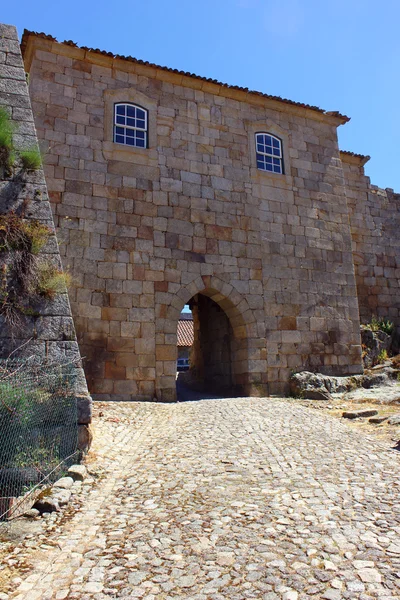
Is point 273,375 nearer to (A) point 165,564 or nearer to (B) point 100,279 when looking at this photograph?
(B) point 100,279

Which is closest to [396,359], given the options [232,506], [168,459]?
[168,459]

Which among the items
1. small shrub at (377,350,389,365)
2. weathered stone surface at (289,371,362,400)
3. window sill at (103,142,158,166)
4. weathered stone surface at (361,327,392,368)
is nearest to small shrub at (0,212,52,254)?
window sill at (103,142,158,166)

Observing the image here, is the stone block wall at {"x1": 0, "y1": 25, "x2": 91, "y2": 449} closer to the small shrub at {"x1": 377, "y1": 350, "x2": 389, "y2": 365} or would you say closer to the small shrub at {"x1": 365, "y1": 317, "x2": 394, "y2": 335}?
the small shrub at {"x1": 377, "y1": 350, "x2": 389, "y2": 365}

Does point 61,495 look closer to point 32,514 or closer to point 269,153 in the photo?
point 32,514

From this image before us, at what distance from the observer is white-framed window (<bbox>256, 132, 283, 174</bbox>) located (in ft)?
39.4

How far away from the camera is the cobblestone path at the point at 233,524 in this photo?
9.09 feet

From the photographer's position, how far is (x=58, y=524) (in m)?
3.80

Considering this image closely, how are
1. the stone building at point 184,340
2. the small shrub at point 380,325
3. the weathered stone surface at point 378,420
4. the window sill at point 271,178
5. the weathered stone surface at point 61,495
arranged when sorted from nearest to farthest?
1. the weathered stone surface at point 61,495
2. the weathered stone surface at point 378,420
3. the window sill at point 271,178
4. the small shrub at point 380,325
5. the stone building at point 184,340

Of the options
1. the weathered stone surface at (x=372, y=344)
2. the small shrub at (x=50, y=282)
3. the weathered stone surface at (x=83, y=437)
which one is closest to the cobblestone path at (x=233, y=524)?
the weathered stone surface at (x=83, y=437)

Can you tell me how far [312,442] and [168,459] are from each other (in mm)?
1896

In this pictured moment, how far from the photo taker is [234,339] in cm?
1134

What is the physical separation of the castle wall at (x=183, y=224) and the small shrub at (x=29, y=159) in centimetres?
310

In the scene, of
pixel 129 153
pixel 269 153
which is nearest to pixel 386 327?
pixel 269 153

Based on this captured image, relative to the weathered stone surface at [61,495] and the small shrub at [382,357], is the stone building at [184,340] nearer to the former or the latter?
the small shrub at [382,357]
